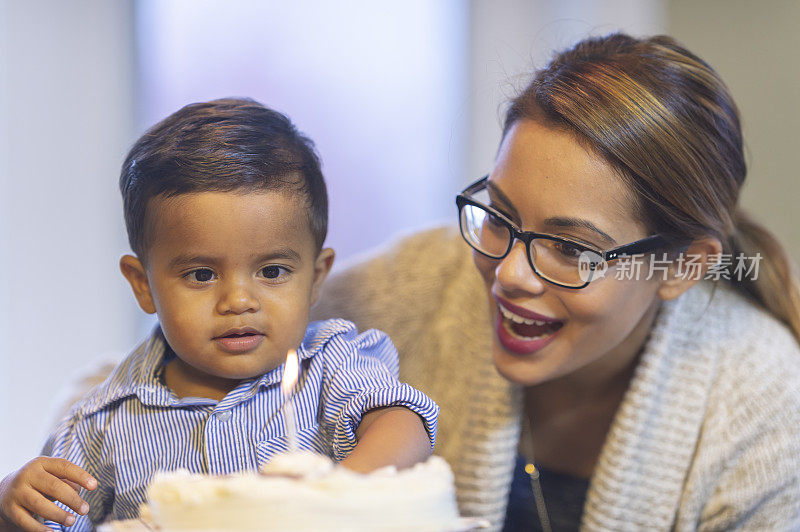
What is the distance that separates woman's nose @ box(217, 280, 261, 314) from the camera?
0.83 meters

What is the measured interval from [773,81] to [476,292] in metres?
0.87

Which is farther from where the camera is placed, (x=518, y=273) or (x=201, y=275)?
(x=518, y=273)

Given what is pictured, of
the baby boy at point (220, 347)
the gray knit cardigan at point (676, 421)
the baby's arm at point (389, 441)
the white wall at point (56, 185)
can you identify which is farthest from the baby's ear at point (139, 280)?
the white wall at point (56, 185)

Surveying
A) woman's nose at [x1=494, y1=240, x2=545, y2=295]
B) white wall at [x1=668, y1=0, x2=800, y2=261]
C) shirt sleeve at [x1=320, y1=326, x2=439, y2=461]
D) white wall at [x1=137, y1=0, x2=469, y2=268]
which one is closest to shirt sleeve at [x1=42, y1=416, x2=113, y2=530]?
shirt sleeve at [x1=320, y1=326, x2=439, y2=461]

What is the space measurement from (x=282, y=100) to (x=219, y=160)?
1507 millimetres

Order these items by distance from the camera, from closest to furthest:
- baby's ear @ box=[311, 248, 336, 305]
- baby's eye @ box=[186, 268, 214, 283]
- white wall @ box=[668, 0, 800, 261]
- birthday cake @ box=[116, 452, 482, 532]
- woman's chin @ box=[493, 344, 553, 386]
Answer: birthday cake @ box=[116, 452, 482, 532], baby's eye @ box=[186, 268, 214, 283], baby's ear @ box=[311, 248, 336, 305], woman's chin @ box=[493, 344, 553, 386], white wall @ box=[668, 0, 800, 261]

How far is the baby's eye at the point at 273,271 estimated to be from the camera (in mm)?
869

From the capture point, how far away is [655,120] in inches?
45.5

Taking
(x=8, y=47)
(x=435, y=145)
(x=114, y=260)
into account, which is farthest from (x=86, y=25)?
(x=435, y=145)

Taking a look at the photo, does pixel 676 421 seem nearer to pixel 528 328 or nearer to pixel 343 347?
pixel 528 328

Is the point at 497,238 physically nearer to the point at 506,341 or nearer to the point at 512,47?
the point at 506,341

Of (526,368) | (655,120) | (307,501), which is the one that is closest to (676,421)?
(526,368)

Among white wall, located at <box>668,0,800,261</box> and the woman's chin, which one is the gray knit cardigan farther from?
white wall, located at <box>668,0,800,261</box>

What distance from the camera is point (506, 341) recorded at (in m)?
1.24
